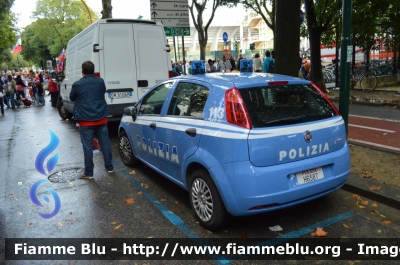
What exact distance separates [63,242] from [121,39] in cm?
563

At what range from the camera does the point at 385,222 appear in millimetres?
3807

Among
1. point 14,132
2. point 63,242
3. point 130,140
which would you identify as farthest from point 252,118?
point 14,132

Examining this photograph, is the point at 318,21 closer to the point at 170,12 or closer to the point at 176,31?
the point at 176,31

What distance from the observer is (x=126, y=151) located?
6191 millimetres

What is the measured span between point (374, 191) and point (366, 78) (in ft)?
37.5

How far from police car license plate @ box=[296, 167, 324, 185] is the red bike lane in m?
3.17

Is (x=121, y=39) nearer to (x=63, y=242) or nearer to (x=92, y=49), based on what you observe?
(x=92, y=49)

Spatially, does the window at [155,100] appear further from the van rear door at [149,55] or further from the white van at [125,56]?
the van rear door at [149,55]

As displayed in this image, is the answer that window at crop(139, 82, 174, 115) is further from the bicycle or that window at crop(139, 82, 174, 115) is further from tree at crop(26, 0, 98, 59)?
tree at crop(26, 0, 98, 59)

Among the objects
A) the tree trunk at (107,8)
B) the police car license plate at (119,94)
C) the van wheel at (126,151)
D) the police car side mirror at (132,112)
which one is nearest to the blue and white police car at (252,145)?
the police car side mirror at (132,112)

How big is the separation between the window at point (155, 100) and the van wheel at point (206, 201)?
1.38m

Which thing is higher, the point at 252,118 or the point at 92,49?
the point at 92,49

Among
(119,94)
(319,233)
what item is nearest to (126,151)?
(119,94)

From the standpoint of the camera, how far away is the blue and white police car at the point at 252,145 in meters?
3.33
